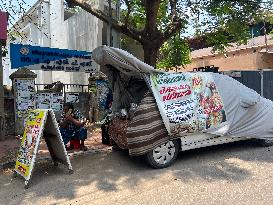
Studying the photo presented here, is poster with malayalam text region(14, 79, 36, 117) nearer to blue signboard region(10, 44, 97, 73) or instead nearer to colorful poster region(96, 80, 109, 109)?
blue signboard region(10, 44, 97, 73)

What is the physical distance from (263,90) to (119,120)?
27.0 ft

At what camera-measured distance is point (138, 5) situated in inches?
493

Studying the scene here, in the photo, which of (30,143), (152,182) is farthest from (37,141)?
(152,182)

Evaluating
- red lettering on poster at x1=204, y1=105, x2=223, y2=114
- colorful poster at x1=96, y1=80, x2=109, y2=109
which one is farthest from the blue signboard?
red lettering on poster at x1=204, y1=105, x2=223, y2=114

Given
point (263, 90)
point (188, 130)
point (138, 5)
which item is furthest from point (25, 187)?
point (263, 90)

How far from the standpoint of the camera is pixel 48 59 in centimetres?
1058

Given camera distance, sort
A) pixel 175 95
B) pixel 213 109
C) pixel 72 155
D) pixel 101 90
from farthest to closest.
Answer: pixel 101 90 → pixel 72 155 → pixel 213 109 → pixel 175 95

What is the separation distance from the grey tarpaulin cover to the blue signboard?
4.19 m

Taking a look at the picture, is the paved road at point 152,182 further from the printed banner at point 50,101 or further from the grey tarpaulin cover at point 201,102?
the printed banner at point 50,101

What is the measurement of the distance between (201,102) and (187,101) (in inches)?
12.5

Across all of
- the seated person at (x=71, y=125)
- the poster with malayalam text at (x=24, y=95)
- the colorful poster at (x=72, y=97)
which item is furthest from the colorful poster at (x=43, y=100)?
the seated person at (x=71, y=125)

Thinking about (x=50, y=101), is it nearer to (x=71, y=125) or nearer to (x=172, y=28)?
(x=71, y=125)

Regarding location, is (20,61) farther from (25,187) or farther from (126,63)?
(25,187)

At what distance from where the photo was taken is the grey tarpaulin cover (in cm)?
608
